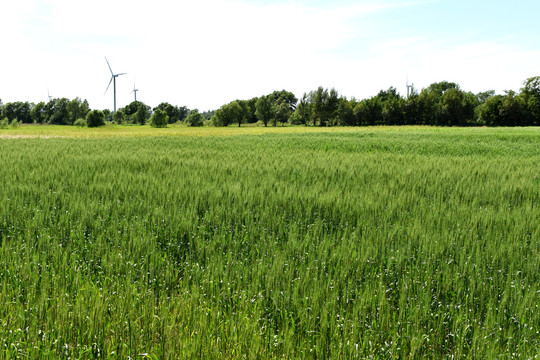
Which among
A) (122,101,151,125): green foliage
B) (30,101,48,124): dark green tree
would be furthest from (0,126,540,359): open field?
(30,101,48,124): dark green tree

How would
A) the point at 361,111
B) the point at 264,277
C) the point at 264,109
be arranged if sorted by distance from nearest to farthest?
the point at 264,277 < the point at 361,111 < the point at 264,109

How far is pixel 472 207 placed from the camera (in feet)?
22.0

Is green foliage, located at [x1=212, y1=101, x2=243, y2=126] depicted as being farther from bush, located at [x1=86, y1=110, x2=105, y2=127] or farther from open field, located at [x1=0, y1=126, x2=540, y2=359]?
open field, located at [x1=0, y1=126, x2=540, y2=359]

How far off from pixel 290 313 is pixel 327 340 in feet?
1.27

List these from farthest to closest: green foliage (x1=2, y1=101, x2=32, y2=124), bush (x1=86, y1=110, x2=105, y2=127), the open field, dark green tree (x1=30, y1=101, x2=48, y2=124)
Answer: green foliage (x1=2, y1=101, x2=32, y2=124) < dark green tree (x1=30, y1=101, x2=48, y2=124) < bush (x1=86, y1=110, x2=105, y2=127) < the open field

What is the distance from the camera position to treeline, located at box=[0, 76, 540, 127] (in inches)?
3387

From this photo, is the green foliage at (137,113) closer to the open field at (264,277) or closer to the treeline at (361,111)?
the treeline at (361,111)

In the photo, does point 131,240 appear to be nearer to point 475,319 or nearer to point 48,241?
point 48,241

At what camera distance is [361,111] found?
100 m

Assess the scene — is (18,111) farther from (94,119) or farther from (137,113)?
(94,119)

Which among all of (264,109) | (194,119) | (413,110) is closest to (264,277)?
(413,110)

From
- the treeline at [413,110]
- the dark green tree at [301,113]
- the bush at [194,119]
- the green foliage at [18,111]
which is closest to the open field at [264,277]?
the treeline at [413,110]

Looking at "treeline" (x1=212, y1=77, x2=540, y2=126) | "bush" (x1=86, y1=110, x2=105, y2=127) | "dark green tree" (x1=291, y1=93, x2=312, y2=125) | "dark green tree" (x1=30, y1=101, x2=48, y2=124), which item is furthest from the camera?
"dark green tree" (x1=30, y1=101, x2=48, y2=124)

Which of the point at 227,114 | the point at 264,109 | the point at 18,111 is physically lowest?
the point at 227,114
